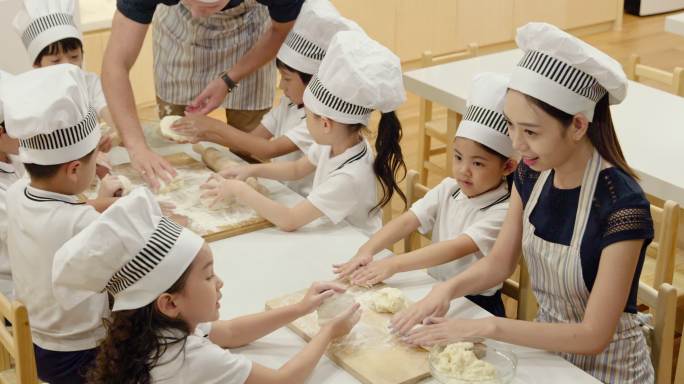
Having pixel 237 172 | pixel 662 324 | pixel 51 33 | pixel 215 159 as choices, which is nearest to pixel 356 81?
pixel 237 172

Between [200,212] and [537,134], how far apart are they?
0.96m

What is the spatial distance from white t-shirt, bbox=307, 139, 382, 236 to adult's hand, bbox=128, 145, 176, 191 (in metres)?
0.41

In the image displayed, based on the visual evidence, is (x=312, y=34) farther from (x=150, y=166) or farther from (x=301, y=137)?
(x=150, y=166)

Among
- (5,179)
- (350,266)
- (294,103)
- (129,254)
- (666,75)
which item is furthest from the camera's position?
(666,75)

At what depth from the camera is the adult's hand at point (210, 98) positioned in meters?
2.86

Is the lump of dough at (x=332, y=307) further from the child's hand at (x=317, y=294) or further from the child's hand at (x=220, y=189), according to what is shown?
the child's hand at (x=220, y=189)

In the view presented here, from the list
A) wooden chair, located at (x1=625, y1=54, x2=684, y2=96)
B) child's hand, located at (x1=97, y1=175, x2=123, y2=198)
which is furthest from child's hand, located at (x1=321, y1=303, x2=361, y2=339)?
wooden chair, located at (x1=625, y1=54, x2=684, y2=96)

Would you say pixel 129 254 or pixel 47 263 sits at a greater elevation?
pixel 129 254

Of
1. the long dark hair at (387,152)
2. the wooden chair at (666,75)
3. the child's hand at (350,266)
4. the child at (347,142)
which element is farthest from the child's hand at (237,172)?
the wooden chair at (666,75)

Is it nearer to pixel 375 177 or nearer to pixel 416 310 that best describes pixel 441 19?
pixel 375 177

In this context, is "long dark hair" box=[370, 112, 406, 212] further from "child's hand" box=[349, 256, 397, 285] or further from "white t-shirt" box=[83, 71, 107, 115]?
"white t-shirt" box=[83, 71, 107, 115]

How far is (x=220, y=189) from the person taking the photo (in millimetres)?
2375

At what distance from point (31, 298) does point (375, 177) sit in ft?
3.04

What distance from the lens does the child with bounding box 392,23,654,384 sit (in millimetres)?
1734
